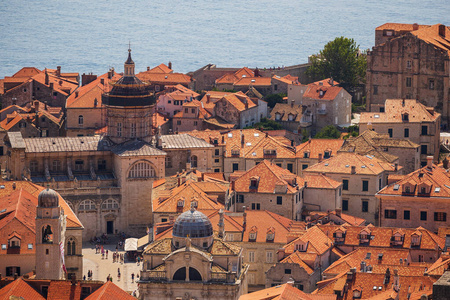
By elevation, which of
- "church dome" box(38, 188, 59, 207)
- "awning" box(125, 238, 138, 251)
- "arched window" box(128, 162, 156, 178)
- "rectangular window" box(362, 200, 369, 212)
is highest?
"church dome" box(38, 188, 59, 207)

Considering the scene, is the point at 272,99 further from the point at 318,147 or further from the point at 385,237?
the point at 385,237

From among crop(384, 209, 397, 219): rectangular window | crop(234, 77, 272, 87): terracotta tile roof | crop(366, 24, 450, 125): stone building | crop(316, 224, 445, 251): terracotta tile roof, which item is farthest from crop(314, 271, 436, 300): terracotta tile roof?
crop(234, 77, 272, 87): terracotta tile roof

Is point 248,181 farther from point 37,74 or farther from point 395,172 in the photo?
point 37,74

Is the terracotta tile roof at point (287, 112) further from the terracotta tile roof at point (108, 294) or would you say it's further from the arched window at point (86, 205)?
the terracotta tile roof at point (108, 294)

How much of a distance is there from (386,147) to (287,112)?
74.9 feet

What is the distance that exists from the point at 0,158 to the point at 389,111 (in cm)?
3454

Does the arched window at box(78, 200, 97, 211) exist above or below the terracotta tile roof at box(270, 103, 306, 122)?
below

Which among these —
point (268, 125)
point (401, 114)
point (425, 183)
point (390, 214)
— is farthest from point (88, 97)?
point (425, 183)

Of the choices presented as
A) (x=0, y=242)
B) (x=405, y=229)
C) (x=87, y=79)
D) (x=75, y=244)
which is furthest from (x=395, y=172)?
(x=87, y=79)

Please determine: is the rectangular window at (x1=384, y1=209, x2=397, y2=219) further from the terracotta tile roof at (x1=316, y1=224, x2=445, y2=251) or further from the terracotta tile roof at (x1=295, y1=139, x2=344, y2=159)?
the terracotta tile roof at (x1=295, y1=139, x2=344, y2=159)

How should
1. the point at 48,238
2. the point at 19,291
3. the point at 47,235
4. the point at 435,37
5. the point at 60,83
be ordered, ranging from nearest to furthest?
the point at 19,291, the point at 48,238, the point at 47,235, the point at 435,37, the point at 60,83

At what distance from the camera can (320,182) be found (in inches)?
4488

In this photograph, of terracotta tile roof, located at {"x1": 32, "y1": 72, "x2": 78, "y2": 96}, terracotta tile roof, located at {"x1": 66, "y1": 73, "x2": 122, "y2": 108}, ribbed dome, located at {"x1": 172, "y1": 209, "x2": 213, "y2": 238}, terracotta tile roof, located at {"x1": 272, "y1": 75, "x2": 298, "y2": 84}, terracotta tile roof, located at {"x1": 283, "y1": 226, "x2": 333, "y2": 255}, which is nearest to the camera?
ribbed dome, located at {"x1": 172, "y1": 209, "x2": 213, "y2": 238}

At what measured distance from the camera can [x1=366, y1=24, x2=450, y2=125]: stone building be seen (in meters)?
143
